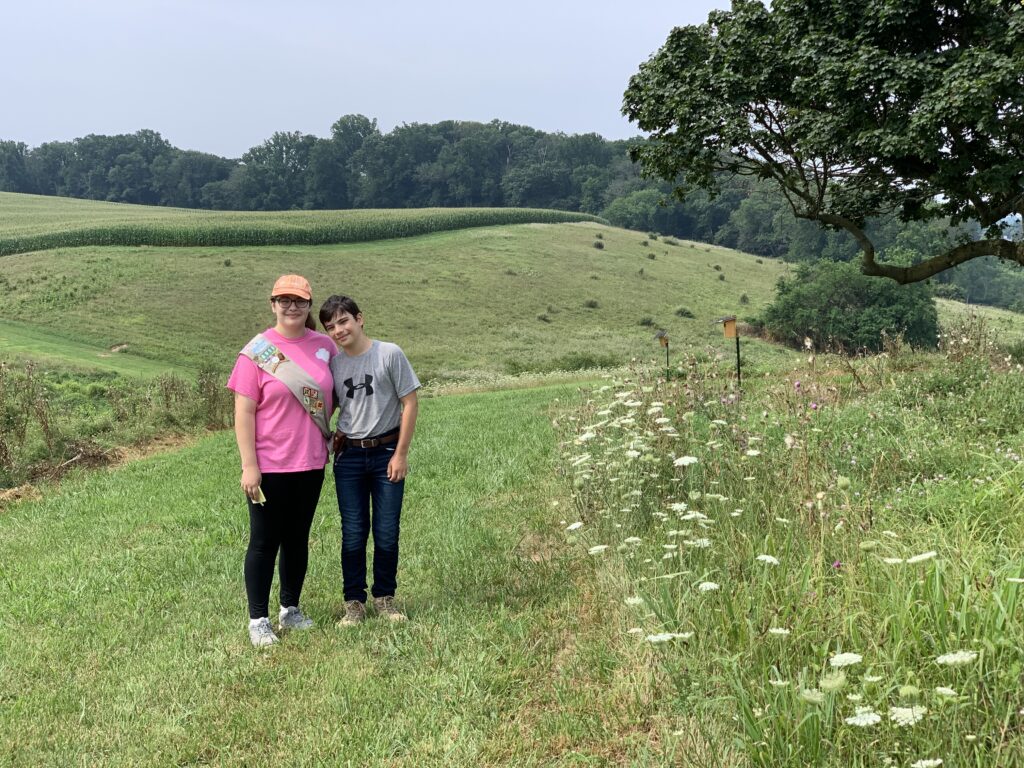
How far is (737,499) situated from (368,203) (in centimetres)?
11707

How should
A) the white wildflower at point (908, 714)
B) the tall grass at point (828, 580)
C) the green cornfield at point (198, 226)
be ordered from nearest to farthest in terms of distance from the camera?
the white wildflower at point (908, 714), the tall grass at point (828, 580), the green cornfield at point (198, 226)

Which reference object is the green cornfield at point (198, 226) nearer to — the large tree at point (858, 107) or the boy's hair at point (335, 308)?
the large tree at point (858, 107)

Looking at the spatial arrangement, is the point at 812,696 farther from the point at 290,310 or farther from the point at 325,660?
the point at 290,310

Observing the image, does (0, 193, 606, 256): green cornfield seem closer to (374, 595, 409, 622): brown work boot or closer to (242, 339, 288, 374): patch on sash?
(242, 339, 288, 374): patch on sash

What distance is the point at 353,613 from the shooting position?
4.36 metres

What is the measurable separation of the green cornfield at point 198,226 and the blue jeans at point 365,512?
58228 mm

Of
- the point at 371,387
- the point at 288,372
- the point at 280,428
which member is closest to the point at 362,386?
the point at 371,387

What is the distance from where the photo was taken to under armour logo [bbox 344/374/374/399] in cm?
422

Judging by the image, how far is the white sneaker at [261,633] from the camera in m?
4.09

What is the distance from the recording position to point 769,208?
10019 centimetres

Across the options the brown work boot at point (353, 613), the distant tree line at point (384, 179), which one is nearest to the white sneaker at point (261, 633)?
the brown work boot at point (353, 613)

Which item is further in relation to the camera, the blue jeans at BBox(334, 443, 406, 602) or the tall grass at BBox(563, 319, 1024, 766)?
the blue jeans at BBox(334, 443, 406, 602)

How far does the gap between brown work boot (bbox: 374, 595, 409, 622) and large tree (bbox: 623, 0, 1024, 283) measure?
13550mm

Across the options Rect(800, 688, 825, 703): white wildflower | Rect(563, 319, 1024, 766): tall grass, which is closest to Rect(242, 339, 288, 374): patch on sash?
Rect(563, 319, 1024, 766): tall grass
